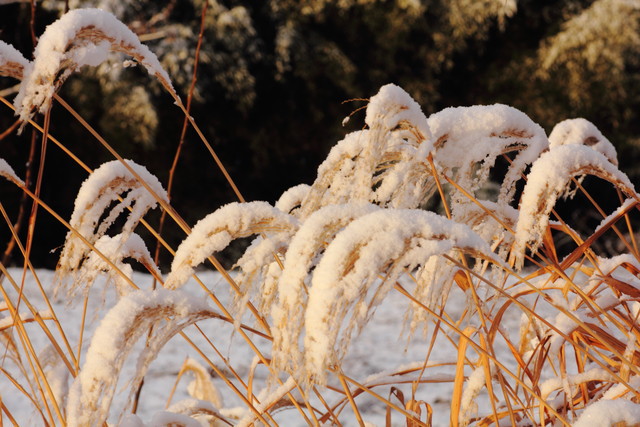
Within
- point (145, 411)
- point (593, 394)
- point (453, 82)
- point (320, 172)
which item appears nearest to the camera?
point (320, 172)

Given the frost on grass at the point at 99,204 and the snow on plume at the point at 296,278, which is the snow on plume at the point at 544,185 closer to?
the snow on plume at the point at 296,278

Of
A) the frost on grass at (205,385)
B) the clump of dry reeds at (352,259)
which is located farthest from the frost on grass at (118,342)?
the frost on grass at (205,385)

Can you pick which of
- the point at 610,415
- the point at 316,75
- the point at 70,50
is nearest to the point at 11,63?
the point at 70,50

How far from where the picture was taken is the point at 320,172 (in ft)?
2.56

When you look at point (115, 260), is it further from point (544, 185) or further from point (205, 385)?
point (205, 385)

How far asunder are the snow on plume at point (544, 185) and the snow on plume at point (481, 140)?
0.45 ft

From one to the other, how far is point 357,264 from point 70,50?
1.34 feet

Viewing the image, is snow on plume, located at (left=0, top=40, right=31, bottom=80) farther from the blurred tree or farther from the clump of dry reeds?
the blurred tree

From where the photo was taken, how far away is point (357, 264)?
487 millimetres

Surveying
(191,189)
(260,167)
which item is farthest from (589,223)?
(191,189)

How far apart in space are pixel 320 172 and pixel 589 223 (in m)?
6.50

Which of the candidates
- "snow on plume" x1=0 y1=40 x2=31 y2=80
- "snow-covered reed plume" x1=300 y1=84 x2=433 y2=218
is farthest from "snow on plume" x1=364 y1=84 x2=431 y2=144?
"snow on plume" x1=0 y1=40 x2=31 y2=80

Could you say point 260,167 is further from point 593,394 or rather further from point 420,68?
point 593,394

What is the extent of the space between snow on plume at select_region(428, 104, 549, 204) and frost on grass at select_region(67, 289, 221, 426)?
15.0 inches
